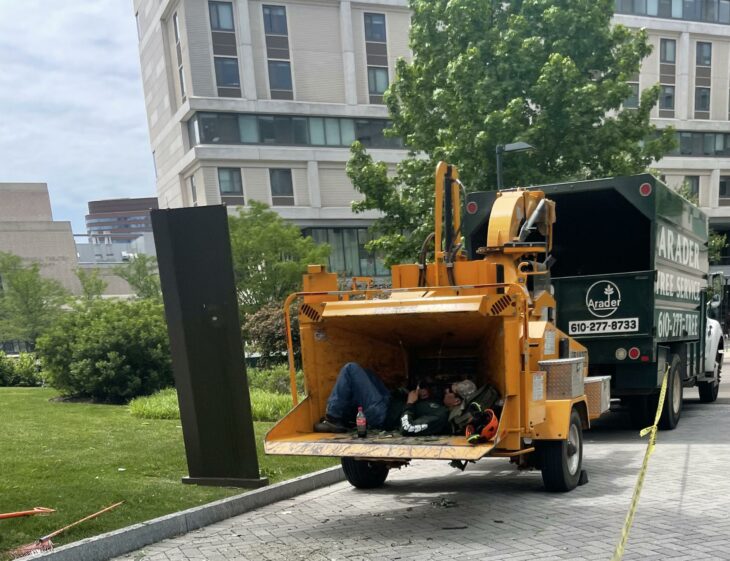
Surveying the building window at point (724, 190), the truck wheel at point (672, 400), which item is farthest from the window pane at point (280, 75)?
the truck wheel at point (672, 400)

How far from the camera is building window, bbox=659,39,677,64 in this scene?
41.5 m

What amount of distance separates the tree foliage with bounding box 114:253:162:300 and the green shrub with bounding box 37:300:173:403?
24.7 meters

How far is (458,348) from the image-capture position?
22.3ft

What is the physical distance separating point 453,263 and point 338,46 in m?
33.0

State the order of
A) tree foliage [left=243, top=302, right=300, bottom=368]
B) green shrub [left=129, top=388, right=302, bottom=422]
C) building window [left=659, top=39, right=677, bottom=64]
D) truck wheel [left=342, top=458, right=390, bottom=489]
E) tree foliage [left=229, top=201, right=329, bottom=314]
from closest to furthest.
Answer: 1. truck wheel [left=342, top=458, right=390, bottom=489]
2. green shrub [left=129, top=388, right=302, bottom=422]
3. tree foliage [left=243, top=302, right=300, bottom=368]
4. tree foliage [left=229, top=201, right=329, bottom=314]
5. building window [left=659, top=39, right=677, bottom=64]

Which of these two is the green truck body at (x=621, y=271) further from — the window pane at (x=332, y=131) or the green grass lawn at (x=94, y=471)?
the window pane at (x=332, y=131)

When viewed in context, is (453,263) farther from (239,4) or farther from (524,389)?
(239,4)

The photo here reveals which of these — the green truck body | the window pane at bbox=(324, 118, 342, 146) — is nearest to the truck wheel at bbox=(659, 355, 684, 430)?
the green truck body

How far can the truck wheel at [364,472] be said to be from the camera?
6824mm

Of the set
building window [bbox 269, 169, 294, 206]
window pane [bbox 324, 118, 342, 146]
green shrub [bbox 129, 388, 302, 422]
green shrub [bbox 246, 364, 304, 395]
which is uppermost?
window pane [bbox 324, 118, 342, 146]

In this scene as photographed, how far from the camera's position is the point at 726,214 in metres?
42.2

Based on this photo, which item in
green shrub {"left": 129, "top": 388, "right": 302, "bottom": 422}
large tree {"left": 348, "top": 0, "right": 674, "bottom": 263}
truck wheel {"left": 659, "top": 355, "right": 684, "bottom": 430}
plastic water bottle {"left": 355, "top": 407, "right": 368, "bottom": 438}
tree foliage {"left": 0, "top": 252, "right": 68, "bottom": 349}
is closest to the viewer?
plastic water bottle {"left": 355, "top": 407, "right": 368, "bottom": 438}

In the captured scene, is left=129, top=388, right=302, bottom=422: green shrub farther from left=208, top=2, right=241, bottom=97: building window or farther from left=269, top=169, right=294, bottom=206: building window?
left=208, top=2, right=241, bottom=97: building window

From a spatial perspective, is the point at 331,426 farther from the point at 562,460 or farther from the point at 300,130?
the point at 300,130
